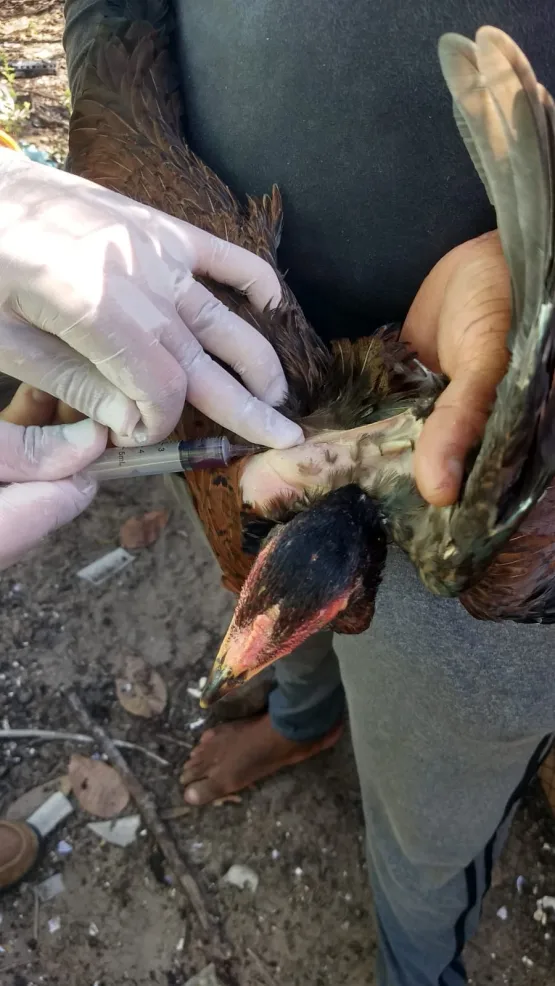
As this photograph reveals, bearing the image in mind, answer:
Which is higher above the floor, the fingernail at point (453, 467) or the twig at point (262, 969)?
the fingernail at point (453, 467)

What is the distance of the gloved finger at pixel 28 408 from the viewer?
3.26 feet

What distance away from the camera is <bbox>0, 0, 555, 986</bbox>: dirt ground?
1.55 metres

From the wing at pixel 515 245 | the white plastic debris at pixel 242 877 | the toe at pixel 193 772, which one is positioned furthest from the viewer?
the toe at pixel 193 772

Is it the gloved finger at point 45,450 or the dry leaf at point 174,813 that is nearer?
the gloved finger at point 45,450

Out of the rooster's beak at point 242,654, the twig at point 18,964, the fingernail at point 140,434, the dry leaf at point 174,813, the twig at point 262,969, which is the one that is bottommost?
the twig at point 262,969

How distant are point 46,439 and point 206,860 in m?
1.27

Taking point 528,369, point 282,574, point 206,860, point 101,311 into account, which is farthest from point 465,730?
point 206,860

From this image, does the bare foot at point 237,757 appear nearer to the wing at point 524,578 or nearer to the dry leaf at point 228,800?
the dry leaf at point 228,800

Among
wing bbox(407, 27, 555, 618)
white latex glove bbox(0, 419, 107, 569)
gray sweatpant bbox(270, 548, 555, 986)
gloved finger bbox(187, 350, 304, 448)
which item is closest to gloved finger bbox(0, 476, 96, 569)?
white latex glove bbox(0, 419, 107, 569)

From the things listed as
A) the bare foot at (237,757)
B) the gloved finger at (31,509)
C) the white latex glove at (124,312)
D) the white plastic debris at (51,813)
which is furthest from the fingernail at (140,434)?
the white plastic debris at (51,813)

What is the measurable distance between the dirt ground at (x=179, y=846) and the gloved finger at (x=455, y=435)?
1396 mm

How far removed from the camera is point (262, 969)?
1.54 m

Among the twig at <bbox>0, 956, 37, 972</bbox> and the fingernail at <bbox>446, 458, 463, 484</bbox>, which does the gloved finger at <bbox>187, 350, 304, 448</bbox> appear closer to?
the fingernail at <bbox>446, 458, 463, 484</bbox>

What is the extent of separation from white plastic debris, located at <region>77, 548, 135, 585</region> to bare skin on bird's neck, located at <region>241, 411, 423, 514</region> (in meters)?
1.35
